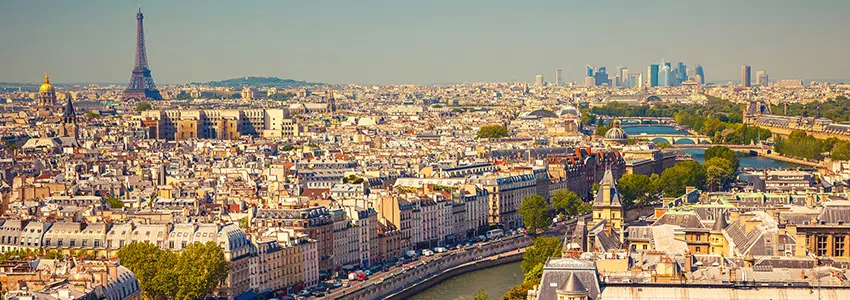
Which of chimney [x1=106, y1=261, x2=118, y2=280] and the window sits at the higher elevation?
the window

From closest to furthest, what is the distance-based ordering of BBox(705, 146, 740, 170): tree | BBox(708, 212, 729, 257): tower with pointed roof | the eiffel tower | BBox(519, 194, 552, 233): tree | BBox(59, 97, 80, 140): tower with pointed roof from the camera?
BBox(708, 212, 729, 257): tower with pointed roof < BBox(519, 194, 552, 233): tree < BBox(705, 146, 740, 170): tree < BBox(59, 97, 80, 140): tower with pointed roof < the eiffel tower

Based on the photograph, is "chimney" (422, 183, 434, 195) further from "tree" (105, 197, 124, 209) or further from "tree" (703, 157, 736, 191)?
"tree" (703, 157, 736, 191)

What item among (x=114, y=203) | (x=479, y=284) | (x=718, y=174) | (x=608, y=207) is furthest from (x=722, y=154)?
(x=479, y=284)

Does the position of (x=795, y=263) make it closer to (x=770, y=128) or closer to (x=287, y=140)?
(x=287, y=140)

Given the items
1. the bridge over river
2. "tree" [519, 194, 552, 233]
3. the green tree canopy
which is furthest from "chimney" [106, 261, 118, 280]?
the bridge over river

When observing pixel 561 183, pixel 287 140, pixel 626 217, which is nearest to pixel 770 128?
pixel 287 140

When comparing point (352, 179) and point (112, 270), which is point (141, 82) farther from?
point (112, 270)

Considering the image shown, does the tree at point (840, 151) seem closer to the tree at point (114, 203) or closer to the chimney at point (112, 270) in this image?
the tree at point (114, 203)
